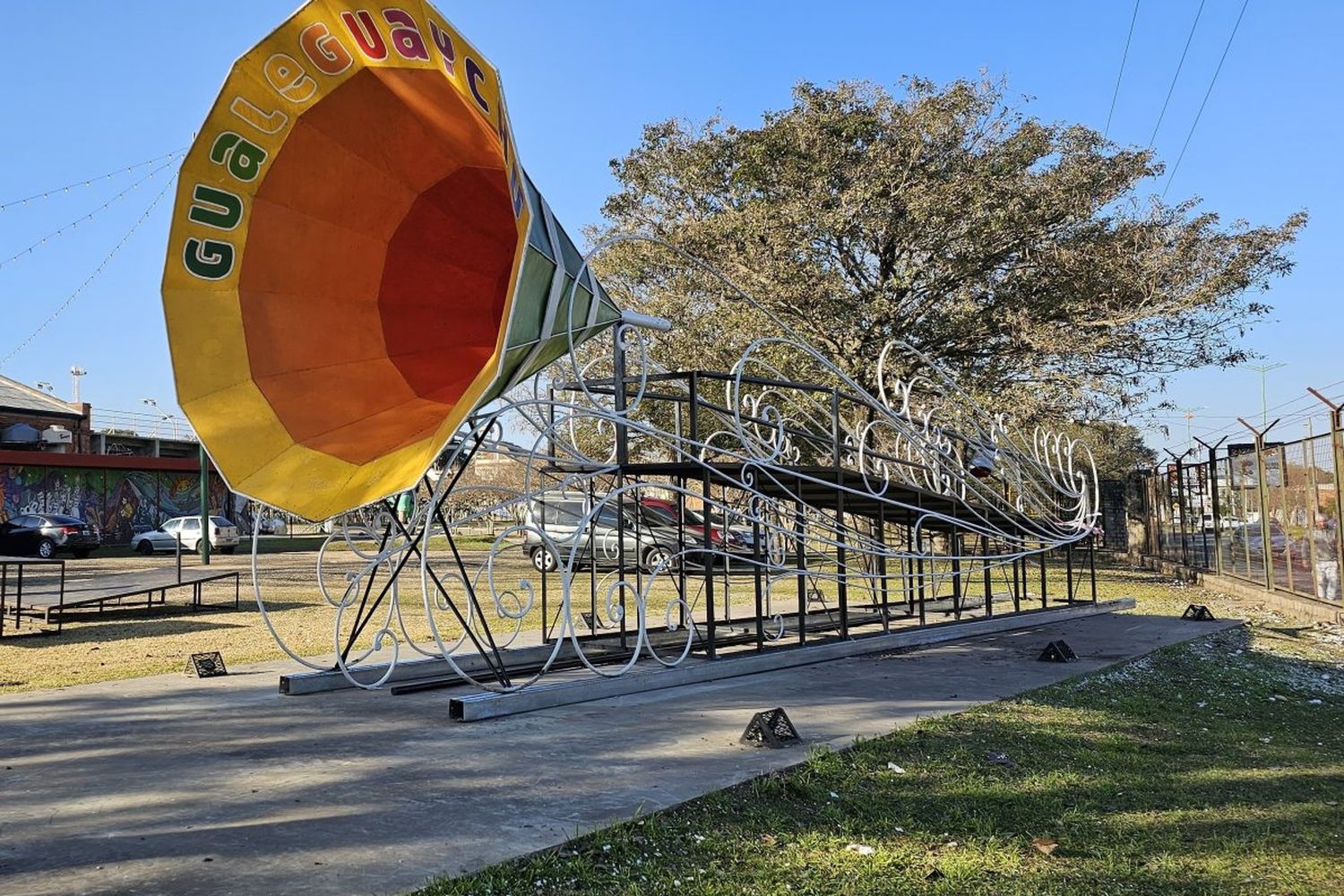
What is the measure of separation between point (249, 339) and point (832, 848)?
4102 millimetres

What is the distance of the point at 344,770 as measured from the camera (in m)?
4.75

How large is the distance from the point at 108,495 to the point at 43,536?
8.98 meters

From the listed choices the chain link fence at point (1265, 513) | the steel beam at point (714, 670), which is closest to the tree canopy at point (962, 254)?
the chain link fence at point (1265, 513)

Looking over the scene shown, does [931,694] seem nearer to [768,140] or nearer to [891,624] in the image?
[891,624]

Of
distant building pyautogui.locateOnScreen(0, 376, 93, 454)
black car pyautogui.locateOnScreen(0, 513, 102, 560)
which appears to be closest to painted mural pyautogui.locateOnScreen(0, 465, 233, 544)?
distant building pyautogui.locateOnScreen(0, 376, 93, 454)

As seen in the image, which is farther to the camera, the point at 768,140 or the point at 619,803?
the point at 768,140

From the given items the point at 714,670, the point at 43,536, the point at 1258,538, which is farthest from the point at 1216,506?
the point at 43,536

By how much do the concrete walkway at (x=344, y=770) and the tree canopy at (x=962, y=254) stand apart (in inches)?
475

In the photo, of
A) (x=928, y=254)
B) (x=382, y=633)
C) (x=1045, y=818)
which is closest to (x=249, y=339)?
(x=382, y=633)

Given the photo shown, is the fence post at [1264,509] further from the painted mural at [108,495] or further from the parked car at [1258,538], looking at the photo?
the painted mural at [108,495]

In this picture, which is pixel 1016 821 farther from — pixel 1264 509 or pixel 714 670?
pixel 1264 509

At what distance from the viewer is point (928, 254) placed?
1880cm

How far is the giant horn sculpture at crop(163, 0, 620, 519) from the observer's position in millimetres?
5012

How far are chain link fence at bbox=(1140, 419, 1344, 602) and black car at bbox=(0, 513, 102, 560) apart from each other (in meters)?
27.3
